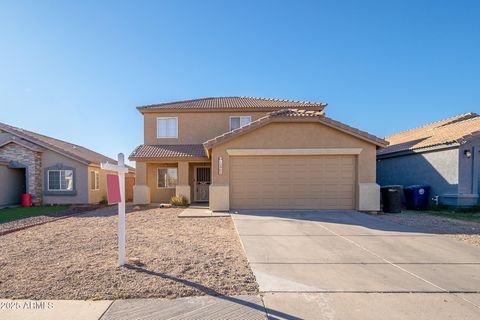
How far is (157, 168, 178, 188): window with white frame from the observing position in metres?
17.0

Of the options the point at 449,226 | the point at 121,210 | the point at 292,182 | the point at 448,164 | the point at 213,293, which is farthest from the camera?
the point at 448,164

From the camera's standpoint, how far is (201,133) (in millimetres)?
17141

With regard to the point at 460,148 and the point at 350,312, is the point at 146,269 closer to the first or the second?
the point at 350,312

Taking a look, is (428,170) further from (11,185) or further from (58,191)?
(11,185)

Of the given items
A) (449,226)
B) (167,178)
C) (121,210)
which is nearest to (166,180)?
(167,178)

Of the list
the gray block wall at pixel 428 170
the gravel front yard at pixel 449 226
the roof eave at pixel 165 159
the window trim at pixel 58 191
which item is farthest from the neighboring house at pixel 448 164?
the window trim at pixel 58 191

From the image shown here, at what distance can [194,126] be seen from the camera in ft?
56.4

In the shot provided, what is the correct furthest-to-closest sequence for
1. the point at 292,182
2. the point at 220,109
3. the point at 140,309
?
the point at 220,109 < the point at 292,182 < the point at 140,309

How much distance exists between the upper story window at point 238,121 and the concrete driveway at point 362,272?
9.86m

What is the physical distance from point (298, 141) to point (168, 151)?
8634 mm

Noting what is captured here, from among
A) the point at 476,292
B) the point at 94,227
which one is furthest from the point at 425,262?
the point at 94,227

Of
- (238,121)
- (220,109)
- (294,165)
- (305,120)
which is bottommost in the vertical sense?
(294,165)

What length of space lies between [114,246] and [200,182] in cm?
1033

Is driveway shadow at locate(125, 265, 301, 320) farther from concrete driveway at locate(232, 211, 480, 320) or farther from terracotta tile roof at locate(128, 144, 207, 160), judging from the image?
terracotta tile roof at locate(128, 144, 207, 160)
